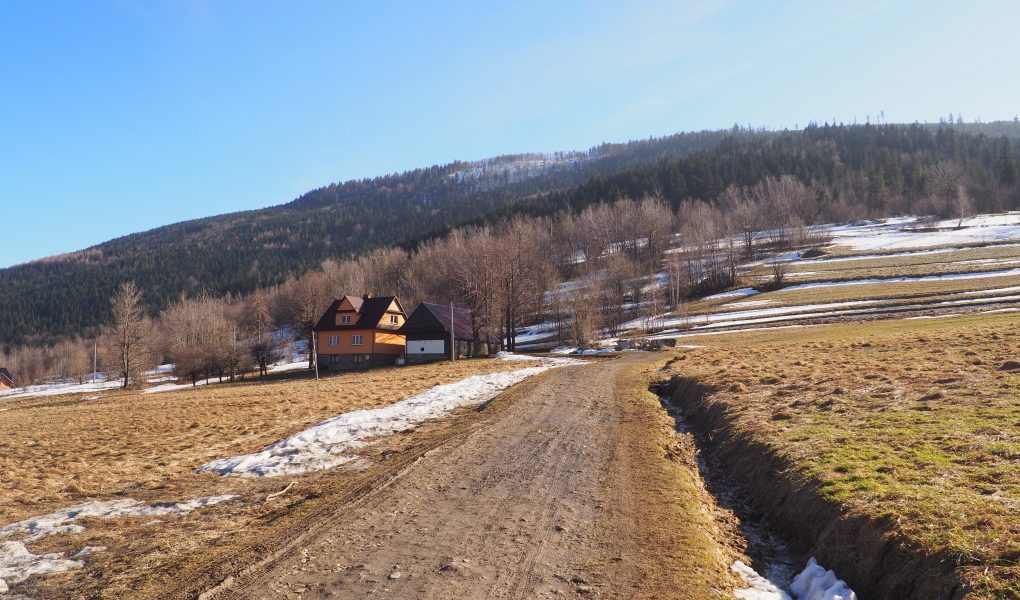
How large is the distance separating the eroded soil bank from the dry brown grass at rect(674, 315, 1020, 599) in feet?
0.65

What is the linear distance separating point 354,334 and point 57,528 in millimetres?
57923

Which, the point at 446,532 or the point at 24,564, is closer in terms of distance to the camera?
the point at 24,564

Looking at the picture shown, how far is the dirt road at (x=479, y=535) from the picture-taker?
7039 millimetres

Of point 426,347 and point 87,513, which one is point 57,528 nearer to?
point 87,513

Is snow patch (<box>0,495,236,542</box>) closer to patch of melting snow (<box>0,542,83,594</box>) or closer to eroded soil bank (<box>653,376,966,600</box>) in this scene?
patch of melting snow (<box>0,542,83,594</box>)

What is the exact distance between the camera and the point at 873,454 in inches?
429

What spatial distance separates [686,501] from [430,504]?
15.1 ft

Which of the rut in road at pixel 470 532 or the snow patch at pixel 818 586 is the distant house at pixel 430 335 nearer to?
the rut in road at pixel 470 532

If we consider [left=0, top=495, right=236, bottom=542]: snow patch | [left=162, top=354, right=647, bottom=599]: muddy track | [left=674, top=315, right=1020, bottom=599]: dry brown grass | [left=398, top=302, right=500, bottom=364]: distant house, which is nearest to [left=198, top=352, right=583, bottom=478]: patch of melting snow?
[left=162, top=354, right=647, bottom=599]: muddy track

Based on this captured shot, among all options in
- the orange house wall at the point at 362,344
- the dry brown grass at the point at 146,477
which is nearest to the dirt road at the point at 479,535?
the dry brown grass at the point at 146,477

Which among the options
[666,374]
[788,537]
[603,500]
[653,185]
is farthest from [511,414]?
[653,185]

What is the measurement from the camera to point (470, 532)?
29.0ft

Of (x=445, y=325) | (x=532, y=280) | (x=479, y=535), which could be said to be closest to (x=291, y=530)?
(x=479, y=535)

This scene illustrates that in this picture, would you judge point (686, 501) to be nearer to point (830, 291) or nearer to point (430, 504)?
point (430, 504)
